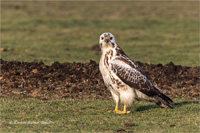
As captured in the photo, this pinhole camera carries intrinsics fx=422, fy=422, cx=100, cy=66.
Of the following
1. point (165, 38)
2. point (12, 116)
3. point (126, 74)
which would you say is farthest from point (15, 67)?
point (165, 38)

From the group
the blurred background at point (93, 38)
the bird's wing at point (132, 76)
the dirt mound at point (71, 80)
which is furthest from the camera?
the blurred background at point (93, 38)

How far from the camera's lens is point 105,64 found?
11.4 metres

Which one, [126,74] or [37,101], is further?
[37,101]

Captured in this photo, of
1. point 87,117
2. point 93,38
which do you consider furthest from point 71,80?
point 93,38

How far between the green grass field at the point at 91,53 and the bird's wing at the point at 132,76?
709mm

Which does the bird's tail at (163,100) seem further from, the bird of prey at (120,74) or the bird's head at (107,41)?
the bird's head at (107,41)

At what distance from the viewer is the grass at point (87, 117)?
1020 cm

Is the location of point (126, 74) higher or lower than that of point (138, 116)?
higher

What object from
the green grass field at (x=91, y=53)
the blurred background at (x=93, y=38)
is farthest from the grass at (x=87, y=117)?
the blurred background at (x=93, y=38)

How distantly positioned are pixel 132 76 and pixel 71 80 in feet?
16.4

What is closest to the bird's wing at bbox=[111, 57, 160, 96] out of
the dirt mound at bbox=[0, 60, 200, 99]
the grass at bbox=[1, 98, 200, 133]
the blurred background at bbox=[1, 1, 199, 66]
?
the grass at bbox=[1, 98, 200, 133]

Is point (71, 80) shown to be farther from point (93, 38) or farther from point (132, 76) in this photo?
point (93, 38)

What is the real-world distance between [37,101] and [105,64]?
316 cm

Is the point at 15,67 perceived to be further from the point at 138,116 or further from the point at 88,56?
the point at 88,56
